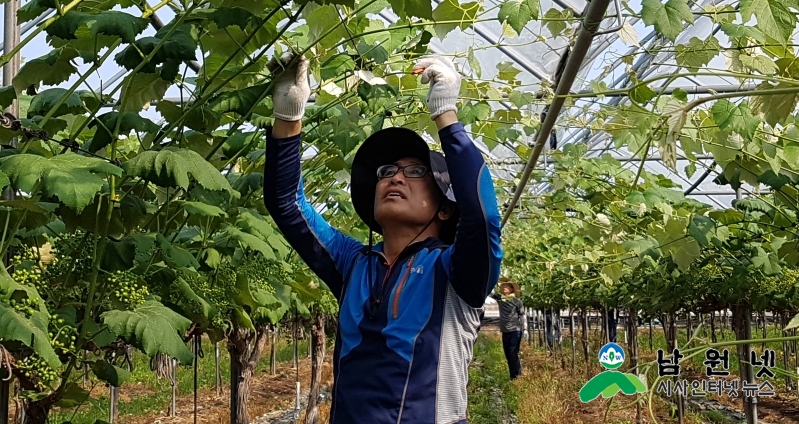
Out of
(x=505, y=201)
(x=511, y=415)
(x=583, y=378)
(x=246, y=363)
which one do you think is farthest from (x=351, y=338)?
(x=583, y=378)

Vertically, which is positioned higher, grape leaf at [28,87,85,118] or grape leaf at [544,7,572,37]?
grape leaf at [544,7,572,37]

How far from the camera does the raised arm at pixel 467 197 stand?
185cm

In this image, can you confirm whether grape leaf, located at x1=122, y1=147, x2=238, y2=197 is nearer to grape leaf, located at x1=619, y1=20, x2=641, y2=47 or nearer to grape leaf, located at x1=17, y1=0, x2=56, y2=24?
grape leaf, located at x1=17, y1=0, x2=56, y2=24

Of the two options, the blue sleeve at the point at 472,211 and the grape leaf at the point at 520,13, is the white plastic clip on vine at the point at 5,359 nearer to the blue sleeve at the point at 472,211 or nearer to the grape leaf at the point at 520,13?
the blue sleeve at the point at 472,211

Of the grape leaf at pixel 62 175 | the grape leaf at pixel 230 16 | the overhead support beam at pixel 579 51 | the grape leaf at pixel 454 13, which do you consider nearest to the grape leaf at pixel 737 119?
the overhead support beam at pixel 579 51

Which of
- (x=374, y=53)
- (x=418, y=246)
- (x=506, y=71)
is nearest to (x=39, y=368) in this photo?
(x=418, y=246)

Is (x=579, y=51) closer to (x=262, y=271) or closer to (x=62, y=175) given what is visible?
(x=262, y=271)

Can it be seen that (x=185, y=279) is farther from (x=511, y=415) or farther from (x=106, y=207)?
(x=511, y=415)

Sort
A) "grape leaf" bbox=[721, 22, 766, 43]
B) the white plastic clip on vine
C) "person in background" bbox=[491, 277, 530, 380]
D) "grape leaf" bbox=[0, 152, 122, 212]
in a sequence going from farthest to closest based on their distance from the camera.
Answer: "person in background" bbox=[491, 277, 530, 380] < "grape leaf" bbox=[721, 22, 766, 43] < the white plastic clip on vine < "grape leaf" bbox=[0, 152, 122, 212]

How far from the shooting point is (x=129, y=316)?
1.70 metres

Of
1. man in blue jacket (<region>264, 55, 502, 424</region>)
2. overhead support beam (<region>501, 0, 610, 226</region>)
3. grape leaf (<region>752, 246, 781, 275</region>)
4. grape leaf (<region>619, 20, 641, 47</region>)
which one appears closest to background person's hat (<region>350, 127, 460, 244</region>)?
man in blue jacket (<region>264, 55, 502, 424</region>)

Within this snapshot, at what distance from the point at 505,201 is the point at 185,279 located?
578cm

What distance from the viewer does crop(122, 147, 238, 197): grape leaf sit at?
5.06ft

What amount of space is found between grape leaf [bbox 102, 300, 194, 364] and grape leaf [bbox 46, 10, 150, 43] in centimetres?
56
